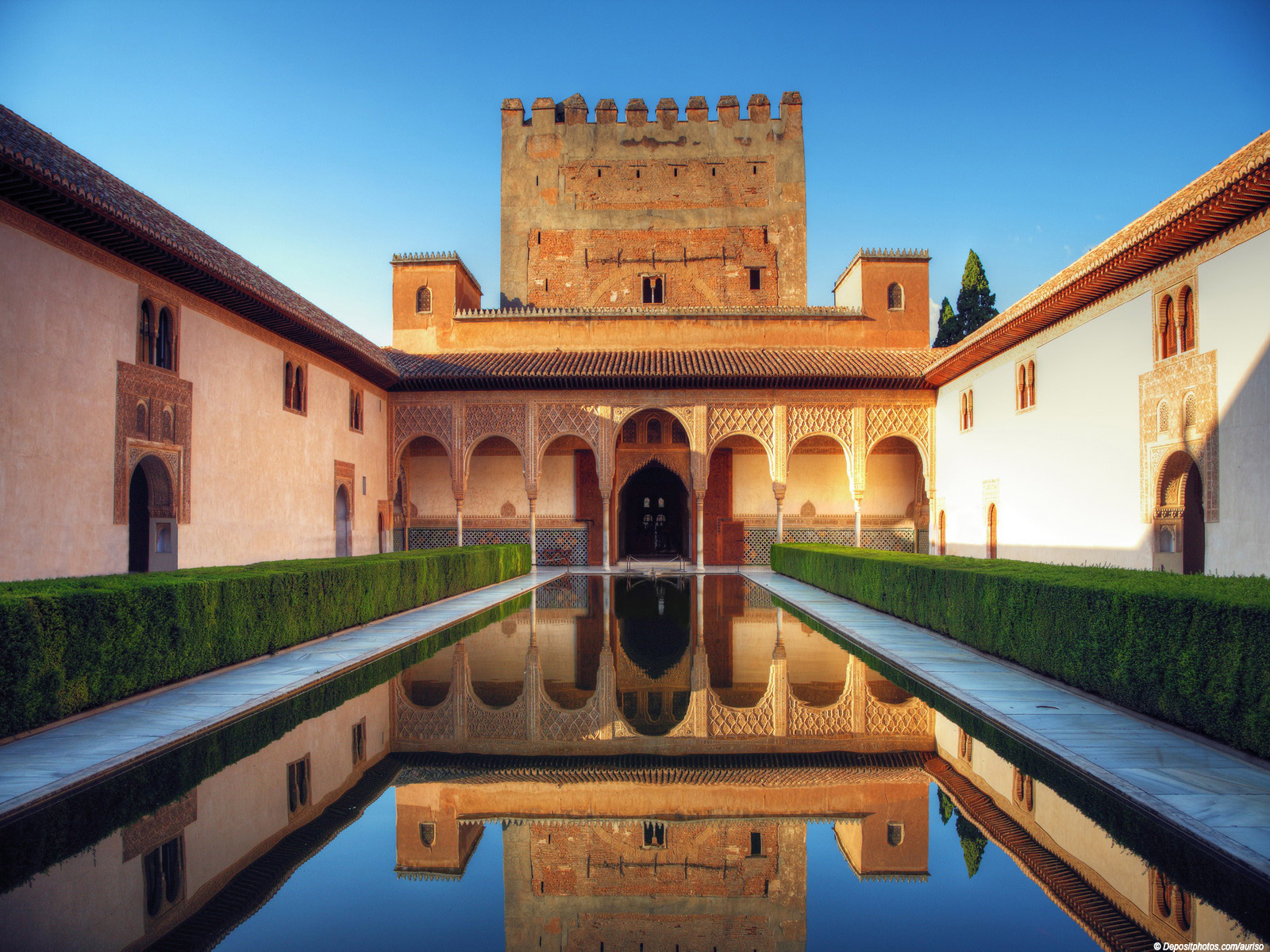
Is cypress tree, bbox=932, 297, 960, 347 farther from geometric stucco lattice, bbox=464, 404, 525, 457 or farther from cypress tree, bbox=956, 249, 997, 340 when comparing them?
geometric stucco lattice, bbox=464, 404, 525, 457

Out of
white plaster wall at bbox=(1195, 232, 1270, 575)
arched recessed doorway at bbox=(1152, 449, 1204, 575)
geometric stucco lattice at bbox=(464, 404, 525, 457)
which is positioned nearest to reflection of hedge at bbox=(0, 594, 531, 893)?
white plaster wall at bbox=(1195, 232, 1270, 575)

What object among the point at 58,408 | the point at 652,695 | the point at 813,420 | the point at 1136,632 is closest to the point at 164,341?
the point at 58,408

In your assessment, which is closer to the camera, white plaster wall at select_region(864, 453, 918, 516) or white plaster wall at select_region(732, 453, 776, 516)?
white plaster wall at select_region(864, 453, 918, 516)

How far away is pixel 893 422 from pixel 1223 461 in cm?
1069

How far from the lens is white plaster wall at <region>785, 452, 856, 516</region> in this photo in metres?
21.4

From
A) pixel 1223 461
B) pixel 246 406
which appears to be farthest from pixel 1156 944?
pixel 246 406

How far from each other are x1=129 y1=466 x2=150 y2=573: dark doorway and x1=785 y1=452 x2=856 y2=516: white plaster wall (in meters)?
14.8

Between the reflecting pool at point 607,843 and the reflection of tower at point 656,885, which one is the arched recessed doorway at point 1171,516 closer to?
the reflecting pool at point 607,843

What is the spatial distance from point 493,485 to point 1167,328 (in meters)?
15.3

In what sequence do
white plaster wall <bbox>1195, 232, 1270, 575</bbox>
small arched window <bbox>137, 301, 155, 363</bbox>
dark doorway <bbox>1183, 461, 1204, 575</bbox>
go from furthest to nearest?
dark doorway <bbox>1183, 461, 1204, 575</bbox>
small arched window <bbox>137, 301, 155, 363</bbox>
white plaster wall <bbox>1195, 232, 1270, 575</bbox>

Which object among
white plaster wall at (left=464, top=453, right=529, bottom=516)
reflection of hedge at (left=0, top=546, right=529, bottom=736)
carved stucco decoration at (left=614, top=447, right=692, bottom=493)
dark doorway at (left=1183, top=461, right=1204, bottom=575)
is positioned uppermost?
carved stucco decoration at (left=614, top=447, right=692, bottom=493)

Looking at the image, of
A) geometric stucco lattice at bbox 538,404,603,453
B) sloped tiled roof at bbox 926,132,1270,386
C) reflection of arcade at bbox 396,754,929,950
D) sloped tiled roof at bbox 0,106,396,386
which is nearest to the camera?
reflection of arcade at bbox 396,754,929,950

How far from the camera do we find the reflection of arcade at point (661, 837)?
2.82m

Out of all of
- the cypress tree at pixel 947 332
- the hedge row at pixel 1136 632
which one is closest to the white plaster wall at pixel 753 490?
the cypress tree at pixel 947 332
